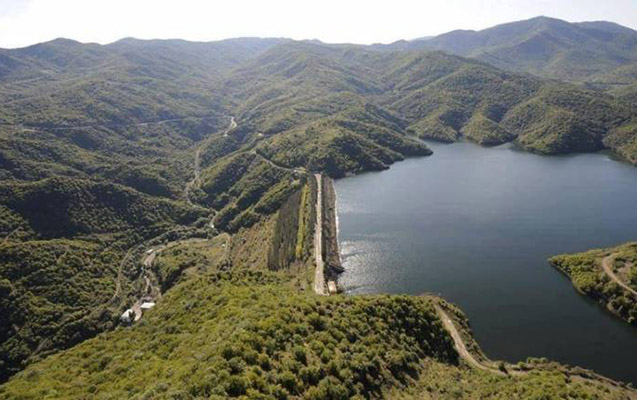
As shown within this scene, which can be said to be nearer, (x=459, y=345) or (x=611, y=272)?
(x=459, y=345)

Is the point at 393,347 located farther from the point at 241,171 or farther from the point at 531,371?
the point at 241,171

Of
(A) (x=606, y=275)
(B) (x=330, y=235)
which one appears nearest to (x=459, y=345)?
(A) (x=606, y=275)

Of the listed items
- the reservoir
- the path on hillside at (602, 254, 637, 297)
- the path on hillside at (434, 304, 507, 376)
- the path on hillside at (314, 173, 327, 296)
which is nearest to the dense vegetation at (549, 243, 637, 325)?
the path on hillside at (602, 254, 637, 297)

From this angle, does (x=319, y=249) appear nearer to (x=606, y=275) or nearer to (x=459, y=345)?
(x=459, y=345)

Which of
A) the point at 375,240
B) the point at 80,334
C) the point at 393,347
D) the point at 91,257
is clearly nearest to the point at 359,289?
the point at 375,240

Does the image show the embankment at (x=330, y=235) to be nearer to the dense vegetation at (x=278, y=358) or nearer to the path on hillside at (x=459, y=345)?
the path on hillside at (x=459, y=345)

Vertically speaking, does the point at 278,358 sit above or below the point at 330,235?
above
